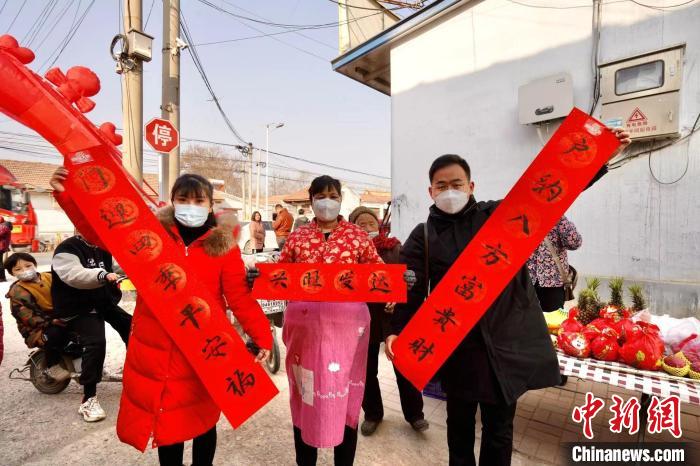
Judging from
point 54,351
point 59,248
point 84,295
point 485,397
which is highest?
point 59,248

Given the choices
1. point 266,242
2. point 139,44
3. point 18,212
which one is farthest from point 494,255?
point 18,212

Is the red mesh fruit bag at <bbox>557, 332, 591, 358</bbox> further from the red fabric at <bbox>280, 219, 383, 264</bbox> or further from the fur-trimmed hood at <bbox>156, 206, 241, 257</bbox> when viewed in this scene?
the fur-trimmed hood at <bbox>156, 206, 241, 257</bbox>

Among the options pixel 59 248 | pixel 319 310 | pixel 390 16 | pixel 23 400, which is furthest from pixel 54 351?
pixel 390 16

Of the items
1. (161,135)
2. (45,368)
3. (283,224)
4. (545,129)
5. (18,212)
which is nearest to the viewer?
(45,368)

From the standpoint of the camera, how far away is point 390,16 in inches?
351

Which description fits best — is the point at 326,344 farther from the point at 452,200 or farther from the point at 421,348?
the point at 452,200

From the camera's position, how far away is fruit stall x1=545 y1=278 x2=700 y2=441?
2.34 m

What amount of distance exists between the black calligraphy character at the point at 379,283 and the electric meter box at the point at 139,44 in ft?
21.5

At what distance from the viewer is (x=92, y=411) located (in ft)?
10.2

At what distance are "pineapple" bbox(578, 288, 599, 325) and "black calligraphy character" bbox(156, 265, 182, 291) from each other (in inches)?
122

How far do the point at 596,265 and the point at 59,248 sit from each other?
609cm

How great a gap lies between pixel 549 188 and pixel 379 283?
98cm

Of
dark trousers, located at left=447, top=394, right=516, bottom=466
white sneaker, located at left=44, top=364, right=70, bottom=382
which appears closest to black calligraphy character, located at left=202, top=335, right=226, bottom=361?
dark trousers, located at left=447, top=394, right=516, bottom=466

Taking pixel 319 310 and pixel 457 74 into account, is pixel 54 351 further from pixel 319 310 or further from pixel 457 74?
pixel 457 74
